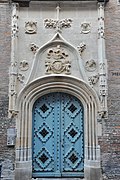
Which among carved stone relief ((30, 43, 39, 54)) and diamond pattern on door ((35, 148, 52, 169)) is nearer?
diamond pattern on door ((35, 148, 52, 169))

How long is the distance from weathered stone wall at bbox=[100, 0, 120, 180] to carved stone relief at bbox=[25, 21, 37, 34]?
196 centimetres

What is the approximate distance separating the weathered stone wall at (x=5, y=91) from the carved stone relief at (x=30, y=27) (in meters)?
0.50

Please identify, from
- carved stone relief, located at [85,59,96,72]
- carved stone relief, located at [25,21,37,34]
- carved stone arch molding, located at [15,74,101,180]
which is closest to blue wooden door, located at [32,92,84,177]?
carved stone arch molding, located at [15,74,101,180]

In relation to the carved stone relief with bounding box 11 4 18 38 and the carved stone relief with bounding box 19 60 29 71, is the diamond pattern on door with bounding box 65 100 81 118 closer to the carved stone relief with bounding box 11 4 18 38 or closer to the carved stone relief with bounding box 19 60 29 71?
the carved stone relief with bounding box 19 60 29 71

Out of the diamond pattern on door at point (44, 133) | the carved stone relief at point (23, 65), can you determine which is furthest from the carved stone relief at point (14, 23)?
the diamond pattern on door at point (44, 133)

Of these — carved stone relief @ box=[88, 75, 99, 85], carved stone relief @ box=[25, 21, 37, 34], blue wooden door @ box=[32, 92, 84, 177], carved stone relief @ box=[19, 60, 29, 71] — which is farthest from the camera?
carved stone relief @ box=[25, 21, 37, 34]

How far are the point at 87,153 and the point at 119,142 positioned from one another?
0.86 meters

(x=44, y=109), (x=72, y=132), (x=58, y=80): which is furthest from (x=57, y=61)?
(x=72, y=132)

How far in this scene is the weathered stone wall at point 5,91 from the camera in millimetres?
6898

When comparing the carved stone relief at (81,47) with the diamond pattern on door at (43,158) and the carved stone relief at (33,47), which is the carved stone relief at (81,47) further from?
the diamond pattern on door at (43,158)

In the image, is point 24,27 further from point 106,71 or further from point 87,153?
point 87,153

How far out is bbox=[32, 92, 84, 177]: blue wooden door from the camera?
7102mm

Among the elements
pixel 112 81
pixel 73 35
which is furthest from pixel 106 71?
pixel 73 35

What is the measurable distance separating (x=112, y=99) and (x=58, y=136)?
1697 mm
